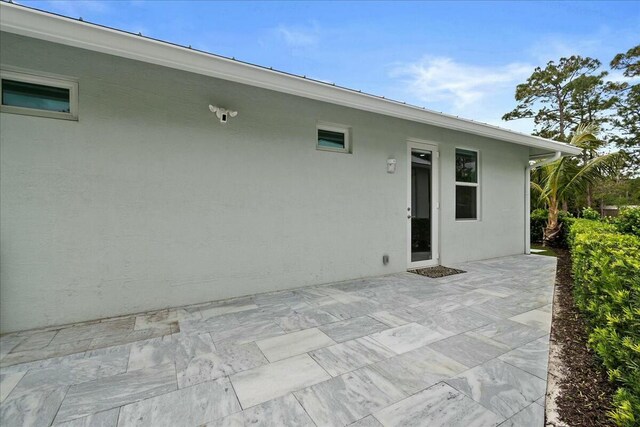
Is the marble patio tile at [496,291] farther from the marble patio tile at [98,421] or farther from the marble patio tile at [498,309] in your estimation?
the marble patio tile at [98,421]

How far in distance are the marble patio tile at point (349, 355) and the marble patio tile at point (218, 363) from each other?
19.7 inches

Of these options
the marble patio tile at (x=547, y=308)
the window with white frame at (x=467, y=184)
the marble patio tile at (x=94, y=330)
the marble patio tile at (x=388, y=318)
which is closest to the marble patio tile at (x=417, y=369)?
the marble patio tile at (x=388, y=318)

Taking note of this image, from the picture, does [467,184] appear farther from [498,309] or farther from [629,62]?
[629,62]

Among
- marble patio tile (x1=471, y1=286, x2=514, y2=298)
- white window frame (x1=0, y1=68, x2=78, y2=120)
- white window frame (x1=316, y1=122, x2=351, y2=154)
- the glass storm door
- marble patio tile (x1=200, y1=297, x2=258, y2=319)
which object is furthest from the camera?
the glass storm door

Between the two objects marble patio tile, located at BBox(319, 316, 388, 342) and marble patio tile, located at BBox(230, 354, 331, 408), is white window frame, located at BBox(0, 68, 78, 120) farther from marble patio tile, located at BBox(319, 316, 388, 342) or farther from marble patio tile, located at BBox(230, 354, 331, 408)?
marble patio tile, located at BBox(319, 316, 388, 342)

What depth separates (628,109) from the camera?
17016 mm

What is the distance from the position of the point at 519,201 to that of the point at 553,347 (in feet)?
19.9

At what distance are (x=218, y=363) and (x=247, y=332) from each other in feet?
1.97

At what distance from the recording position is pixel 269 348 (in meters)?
2.56

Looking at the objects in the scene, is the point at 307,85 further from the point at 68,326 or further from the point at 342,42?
the point at 342,42

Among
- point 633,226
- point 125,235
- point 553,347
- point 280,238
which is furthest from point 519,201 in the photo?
point 125,235

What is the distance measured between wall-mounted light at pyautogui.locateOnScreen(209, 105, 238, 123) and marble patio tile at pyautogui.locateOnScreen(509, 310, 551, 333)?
427 centimetres

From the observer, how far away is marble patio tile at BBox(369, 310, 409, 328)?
10.1 feet

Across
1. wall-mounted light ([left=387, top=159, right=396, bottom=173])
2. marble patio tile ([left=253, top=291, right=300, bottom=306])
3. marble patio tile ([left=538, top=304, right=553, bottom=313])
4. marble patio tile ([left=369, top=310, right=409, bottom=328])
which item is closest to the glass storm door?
wall-mounted light ([left=387, top=159, right=396, bottom=173])
